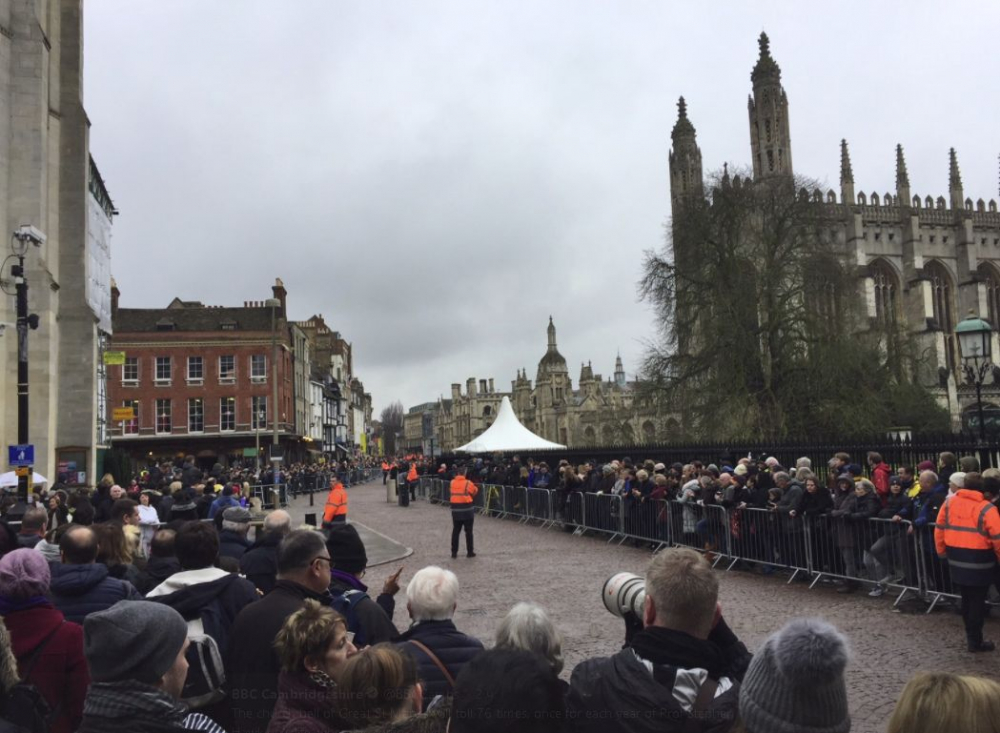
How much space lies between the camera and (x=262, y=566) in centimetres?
590

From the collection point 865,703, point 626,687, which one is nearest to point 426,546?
point 865,703

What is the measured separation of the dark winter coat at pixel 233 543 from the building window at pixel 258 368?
49656 millimetres

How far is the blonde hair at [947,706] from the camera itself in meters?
2.02

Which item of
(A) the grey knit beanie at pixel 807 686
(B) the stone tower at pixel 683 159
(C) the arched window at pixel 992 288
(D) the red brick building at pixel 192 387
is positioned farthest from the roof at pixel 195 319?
(C) the arched window at pixel 992 288

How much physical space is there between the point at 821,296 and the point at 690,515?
21531 mm

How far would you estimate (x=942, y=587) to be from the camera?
32.9ft

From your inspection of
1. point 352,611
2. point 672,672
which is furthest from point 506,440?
point 672,672

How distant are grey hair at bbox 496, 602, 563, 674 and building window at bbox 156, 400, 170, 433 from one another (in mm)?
54491

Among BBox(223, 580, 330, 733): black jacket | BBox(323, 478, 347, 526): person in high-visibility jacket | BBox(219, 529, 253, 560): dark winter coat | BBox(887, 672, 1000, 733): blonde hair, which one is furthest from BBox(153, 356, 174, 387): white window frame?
BBox(887, 672, 1000, 733): blonde hair

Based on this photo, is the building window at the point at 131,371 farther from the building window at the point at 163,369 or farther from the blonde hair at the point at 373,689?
the blonde hair at the point at 373,689

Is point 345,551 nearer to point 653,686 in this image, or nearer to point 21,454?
point 653,686

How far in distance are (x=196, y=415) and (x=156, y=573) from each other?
169 feet

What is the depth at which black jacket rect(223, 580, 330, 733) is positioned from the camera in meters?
3.88

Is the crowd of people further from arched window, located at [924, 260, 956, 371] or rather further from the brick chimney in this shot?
arched window, located at [924, 260, 956, 371]
